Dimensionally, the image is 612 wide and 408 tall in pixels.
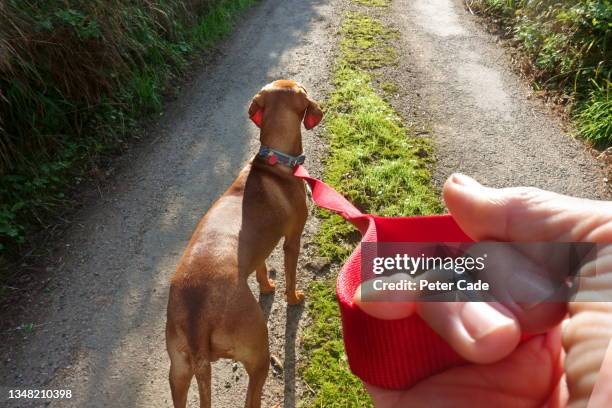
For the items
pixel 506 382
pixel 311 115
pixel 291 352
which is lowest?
pixel 291 352

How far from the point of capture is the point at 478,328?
1087 millimetres

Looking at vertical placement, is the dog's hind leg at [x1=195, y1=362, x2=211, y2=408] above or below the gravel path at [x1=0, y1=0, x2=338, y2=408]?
above

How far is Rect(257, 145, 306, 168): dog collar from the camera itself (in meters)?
3.30

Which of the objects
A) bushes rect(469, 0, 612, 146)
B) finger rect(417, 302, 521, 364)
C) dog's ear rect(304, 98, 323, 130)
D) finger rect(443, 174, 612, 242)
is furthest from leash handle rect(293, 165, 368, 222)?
bushes rect(469, 0, 612, 146)

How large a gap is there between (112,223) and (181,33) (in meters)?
Answer: 4.29

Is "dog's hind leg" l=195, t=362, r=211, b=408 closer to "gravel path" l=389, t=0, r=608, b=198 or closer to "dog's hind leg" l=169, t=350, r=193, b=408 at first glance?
"dog's hind leg" l=169, t=350, r=193, b=408

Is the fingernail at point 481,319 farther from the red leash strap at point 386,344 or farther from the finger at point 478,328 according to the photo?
the red leash strap at point 386,344

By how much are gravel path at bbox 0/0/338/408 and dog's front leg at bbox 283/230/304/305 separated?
13cm

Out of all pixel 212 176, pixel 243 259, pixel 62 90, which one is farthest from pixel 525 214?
pixel 62 90

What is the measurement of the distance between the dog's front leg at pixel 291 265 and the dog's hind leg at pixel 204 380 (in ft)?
4.25

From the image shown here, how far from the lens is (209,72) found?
7449 mm

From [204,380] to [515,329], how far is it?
5.88 feet

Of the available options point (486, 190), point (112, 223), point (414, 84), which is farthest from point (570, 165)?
point (112, 223)

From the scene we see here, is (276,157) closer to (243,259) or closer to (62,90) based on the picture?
(243,259)
